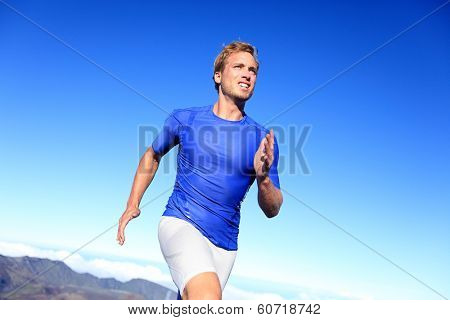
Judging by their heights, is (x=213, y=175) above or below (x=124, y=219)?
above

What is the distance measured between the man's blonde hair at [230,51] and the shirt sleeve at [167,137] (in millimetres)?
614

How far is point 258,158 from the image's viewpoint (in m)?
3.91

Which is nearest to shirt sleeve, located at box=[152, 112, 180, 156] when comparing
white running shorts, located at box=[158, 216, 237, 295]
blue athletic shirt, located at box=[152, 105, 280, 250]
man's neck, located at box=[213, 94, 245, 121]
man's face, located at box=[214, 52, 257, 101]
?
blue athletic shirt, located at box=[152, 105, 280, 250]

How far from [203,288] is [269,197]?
117cm

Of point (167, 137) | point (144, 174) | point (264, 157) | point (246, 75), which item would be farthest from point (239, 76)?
point (144, 174)

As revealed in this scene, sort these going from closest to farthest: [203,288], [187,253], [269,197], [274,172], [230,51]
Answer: [203,288] → [187,253] → [269,197] → [274,172] → [230,51]

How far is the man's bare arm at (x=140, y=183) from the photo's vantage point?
13.2 feet

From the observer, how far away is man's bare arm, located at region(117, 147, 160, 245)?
13.2ft

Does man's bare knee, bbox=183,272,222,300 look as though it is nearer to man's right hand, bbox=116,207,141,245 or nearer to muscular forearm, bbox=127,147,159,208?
man's right hand, bbox=116,207,141,245

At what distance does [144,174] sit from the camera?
4414mm

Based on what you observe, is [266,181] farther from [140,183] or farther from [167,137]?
[140,183]

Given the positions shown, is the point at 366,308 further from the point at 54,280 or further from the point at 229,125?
the point at 54,280

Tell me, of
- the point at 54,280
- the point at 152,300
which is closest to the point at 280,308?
the point at 152,300

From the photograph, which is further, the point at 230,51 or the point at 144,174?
the point at 230,51
